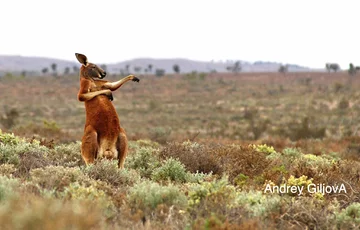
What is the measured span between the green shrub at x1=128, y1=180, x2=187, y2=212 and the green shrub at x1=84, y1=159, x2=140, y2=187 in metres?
1.43

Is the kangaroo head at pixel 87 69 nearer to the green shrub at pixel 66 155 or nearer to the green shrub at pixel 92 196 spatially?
the green shrub at pixel 66 155

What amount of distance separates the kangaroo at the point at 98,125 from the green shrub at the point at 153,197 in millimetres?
2187

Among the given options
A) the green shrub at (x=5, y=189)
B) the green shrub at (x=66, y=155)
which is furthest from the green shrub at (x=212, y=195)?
the green shrub at (x=66, y=155)

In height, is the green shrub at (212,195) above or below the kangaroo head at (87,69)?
below

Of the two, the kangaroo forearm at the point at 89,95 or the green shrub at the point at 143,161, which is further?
the green shrub at the point at 143,161

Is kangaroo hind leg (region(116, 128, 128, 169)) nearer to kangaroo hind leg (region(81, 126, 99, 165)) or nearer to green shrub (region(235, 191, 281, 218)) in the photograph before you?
kangaroo hind leg (region(81, 126, 99, 165))

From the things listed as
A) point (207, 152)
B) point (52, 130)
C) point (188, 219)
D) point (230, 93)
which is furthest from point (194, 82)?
point (188, 219)

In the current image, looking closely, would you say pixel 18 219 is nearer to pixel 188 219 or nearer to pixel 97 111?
pixel 188 219

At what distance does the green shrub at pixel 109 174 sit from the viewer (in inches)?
299

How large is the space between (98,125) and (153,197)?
2572mm

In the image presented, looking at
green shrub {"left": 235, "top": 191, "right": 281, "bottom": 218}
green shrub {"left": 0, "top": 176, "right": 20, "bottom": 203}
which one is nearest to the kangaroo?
green shrub {"left": 0, "top": 176, "right": 20, "bottom": 203}

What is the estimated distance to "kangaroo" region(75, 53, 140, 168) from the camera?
8.26 m

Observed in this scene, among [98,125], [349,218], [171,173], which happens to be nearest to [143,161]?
[171,173]

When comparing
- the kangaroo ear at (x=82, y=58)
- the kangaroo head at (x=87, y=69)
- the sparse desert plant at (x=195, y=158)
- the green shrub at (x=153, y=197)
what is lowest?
the sparse desert plant at (x=195, y=158)
